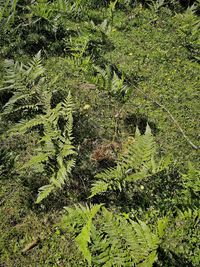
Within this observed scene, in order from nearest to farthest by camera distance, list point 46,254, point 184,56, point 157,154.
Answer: point 46,254 → point 157,154 → point 184,56

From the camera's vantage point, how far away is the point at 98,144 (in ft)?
16.3

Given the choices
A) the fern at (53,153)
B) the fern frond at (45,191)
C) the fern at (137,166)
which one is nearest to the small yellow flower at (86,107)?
the fern at (53,153)

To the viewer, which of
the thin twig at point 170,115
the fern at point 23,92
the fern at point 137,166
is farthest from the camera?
the fern at point 23,92

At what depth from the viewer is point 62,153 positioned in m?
4.32

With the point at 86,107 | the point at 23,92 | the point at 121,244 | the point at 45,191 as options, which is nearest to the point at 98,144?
the point at 86,107

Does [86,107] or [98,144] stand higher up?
[86,107]

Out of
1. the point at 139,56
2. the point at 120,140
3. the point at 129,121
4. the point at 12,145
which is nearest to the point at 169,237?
the point at 120,140

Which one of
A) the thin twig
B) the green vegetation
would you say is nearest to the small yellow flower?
the green vegetation

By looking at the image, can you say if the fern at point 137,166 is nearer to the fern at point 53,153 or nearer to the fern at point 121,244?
the fern at point 53,153

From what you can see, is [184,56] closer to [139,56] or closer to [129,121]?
[139,56]

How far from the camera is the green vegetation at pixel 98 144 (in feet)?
12.4

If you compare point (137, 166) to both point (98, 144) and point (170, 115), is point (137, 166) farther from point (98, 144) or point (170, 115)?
point (170, 115)

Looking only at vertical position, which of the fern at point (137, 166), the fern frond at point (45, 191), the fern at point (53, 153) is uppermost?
the fern at point (137, 166)

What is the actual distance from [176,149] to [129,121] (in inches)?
34.9
